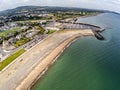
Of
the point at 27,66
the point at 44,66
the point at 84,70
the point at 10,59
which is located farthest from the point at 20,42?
the point at 84,70

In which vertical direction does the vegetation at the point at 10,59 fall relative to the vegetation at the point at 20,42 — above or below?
above

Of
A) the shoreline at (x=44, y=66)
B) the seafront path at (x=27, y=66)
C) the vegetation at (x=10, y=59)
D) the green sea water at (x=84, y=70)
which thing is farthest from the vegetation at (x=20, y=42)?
the green sea water at (x=84, y=70)

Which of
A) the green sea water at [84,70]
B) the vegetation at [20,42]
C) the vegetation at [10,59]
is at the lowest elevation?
the vegetation at [20,42]

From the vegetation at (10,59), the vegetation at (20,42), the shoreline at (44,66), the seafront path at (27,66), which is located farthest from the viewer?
the vegetation at (20,42)

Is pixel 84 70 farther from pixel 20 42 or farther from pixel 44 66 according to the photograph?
pixel 20 42

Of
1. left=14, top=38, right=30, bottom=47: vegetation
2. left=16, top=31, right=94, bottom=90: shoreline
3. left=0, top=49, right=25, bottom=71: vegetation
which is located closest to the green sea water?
left=16, top=31, right=94, bottom=90: shoreline

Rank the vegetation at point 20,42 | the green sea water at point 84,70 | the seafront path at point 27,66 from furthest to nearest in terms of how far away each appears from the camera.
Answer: the vegetation at point 20,42
the seafront path at point 27,66
the green sea water at point 84,70

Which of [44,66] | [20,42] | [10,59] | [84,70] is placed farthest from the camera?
[20,42]

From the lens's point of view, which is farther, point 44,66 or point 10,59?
point 10,59

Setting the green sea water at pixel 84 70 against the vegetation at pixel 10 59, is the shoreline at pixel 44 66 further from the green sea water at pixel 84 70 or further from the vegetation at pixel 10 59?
the vegetation at pixel 10 59
